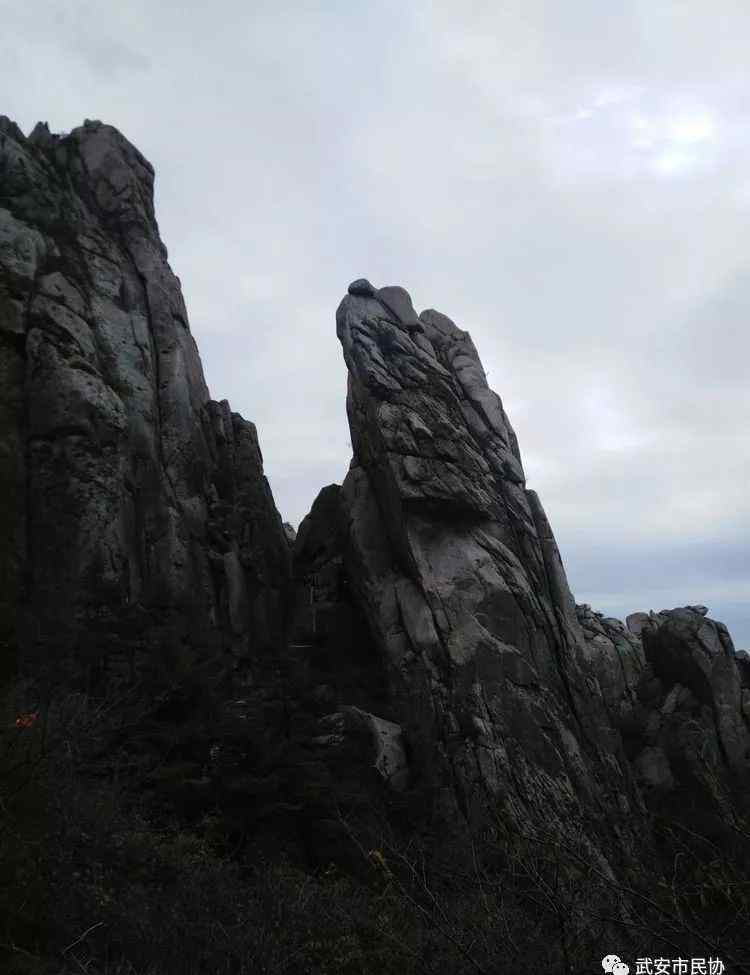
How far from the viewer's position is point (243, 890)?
401 inches

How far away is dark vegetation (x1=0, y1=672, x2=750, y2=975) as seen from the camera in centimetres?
592

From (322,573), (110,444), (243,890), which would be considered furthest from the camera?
(322,573)

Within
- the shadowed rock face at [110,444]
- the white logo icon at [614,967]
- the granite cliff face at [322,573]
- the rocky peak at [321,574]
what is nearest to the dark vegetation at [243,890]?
the white logo icon at [614,967]

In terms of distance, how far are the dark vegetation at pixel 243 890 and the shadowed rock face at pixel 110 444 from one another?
15.1 ft

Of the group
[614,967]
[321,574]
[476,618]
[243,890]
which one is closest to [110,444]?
[321,574]

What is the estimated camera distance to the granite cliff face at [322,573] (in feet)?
59.8

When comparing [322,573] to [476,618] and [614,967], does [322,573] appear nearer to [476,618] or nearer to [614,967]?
[476,618]

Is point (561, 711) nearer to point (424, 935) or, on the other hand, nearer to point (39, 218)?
point (424, 935)

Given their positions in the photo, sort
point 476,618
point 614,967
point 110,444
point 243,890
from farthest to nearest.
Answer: point 476,618 < point 110,444 < point 243,890 < point 614,967

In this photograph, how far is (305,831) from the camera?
1503 centimetres

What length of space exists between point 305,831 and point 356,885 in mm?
2395

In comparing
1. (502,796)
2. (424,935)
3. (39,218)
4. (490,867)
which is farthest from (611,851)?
(39,218)

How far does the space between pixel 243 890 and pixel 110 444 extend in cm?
1410

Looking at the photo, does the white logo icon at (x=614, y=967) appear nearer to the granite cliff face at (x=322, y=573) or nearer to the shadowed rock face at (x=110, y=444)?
the granite cliff face at (x=322, y=573)
